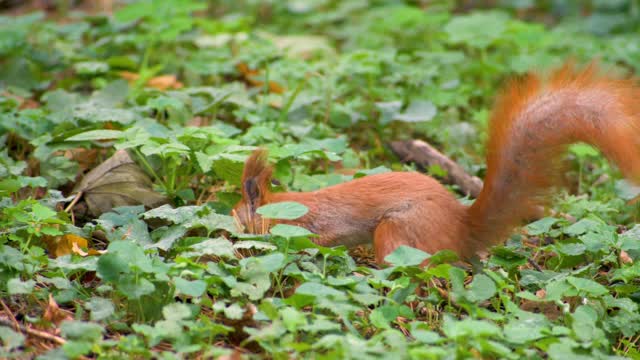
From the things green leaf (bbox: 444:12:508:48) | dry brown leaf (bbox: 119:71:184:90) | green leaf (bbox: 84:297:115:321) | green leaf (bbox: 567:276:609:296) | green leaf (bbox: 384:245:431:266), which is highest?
green leaf (bbox: 444:12:508:48)

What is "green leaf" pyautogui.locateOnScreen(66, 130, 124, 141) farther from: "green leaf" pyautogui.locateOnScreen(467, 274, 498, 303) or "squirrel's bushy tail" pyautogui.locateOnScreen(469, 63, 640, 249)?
"green leaf" pyautogui.locateOnScreen(467, 274, 498, 303)

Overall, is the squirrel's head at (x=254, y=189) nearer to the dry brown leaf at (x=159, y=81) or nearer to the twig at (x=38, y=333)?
the twig at (x=38, y=333)

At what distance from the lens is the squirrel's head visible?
364cm

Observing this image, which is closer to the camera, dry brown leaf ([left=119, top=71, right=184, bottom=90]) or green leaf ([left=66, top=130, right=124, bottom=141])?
green leaf ([left=66, top=130, right=124, bottom=141])

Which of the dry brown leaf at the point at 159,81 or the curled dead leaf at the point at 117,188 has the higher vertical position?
the dry brown leaf at the point at 159,81

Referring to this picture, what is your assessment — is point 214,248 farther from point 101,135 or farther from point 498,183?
point 498,183

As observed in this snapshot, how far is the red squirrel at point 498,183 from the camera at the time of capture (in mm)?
3285

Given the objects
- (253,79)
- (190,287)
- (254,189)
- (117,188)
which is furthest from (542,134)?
(253,79)

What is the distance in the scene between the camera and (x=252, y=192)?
3662 mm

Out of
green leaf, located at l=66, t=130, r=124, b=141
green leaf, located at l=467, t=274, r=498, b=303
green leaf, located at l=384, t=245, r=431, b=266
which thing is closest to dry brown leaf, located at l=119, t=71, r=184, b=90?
green leaf, located at l=66, t=130, r=124, b=141

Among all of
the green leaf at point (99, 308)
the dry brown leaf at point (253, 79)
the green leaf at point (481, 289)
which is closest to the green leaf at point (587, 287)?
the green leaf at point (481, 289)

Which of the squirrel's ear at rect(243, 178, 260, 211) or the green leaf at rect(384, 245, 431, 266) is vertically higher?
the squirrel's ear at rect(243, 178, 260, 211)

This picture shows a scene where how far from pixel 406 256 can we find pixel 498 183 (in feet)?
1.83

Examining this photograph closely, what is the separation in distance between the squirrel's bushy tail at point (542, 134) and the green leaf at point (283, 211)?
73 cm
